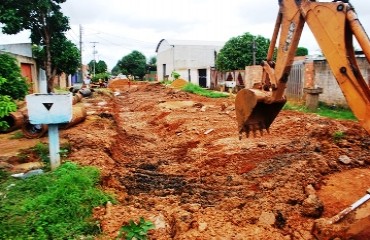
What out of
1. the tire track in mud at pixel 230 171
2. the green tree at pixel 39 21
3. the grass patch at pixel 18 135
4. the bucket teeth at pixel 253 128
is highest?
the green tree at pixel 39 21

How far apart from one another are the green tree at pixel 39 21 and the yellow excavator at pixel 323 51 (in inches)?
571

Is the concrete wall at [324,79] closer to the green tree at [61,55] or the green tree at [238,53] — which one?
the green tree at [61,55]

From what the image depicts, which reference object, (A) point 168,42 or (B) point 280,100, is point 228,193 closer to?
(B) point 280,100

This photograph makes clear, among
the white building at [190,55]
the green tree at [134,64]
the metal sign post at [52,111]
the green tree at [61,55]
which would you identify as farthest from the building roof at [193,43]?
Answer: the metal sign post at [52,111]

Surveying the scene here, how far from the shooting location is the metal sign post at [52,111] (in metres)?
5.30

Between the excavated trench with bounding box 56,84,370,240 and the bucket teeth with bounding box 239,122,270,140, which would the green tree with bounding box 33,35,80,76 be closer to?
the excavated trench with bounding box 56,84,370,240

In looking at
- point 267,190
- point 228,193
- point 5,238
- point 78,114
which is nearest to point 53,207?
point 5,238

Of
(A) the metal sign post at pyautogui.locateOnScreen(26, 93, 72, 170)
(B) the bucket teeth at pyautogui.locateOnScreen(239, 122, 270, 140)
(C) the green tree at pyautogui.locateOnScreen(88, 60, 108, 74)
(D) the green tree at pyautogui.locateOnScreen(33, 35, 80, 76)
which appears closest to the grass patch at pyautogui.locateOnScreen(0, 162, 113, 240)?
(A) the metal sign post at pyautogui.locateOnScreen(26, 93, 72, 170)

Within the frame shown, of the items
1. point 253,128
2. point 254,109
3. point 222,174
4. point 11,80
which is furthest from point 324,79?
point 11,80

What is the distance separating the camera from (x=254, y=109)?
479 centimetres

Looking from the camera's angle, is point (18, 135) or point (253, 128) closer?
point (253, 128)

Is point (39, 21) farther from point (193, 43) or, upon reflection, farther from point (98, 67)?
point (98, 67)

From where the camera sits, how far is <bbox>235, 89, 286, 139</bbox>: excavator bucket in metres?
4.66

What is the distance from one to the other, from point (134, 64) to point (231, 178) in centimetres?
5342
